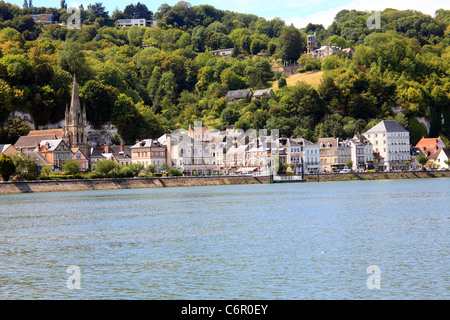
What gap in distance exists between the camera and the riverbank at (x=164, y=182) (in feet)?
273

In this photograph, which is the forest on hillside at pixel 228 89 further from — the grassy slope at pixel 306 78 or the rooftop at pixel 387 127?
the rooftop at pixel 387 127

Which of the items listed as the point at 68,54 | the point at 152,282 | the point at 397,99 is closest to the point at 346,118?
the point at 397,99

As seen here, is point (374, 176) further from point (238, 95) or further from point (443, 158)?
point (238, 95)

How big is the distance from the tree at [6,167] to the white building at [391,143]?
7118cm

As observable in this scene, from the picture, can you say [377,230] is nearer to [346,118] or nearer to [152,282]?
[152,282]

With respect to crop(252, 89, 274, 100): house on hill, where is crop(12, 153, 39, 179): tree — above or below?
below

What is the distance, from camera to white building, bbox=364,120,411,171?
124 metres

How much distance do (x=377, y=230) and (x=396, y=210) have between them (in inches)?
497

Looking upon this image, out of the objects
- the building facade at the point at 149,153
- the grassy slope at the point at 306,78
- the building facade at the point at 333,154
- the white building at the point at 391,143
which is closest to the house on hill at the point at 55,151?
the building facade at the point at 149,153

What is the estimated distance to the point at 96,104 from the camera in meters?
123

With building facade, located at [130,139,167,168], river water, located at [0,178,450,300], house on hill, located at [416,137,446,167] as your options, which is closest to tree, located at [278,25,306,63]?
house on hill, located at [416,137,446,167]

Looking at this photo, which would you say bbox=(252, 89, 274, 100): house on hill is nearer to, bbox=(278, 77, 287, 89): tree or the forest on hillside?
the forest on hillside

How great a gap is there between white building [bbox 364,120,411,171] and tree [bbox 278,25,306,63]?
2096 inches
